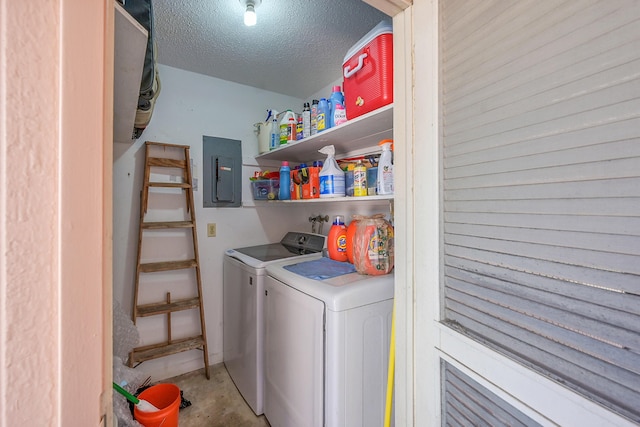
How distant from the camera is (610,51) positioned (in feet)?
1.48

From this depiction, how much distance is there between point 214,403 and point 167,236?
1351 mm

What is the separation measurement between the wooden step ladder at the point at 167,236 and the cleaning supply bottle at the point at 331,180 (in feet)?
3.97

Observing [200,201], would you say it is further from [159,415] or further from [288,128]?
[159,415]

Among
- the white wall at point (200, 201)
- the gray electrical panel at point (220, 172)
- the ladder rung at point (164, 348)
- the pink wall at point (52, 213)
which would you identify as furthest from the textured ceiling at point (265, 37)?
the ladder rung at point (164, 348)

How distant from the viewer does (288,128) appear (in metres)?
2.00

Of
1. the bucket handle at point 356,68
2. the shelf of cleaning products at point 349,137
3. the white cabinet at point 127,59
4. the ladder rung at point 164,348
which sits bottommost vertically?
the ladder rung at point 164,348

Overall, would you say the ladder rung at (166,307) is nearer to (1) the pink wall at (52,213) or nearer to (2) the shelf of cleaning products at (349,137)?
(2) the shelf of cleaning products at (349,137)

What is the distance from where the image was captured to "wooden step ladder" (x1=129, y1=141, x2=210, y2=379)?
194cm

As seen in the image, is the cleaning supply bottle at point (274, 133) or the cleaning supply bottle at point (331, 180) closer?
the cleaning supply bottle at point (331, 180)

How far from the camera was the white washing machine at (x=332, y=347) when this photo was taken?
1142 mm

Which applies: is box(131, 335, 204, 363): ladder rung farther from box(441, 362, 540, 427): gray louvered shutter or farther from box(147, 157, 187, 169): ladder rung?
box(441, 362, 540, 427): gray louvered shutter

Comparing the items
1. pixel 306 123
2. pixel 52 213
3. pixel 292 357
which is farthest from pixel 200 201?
pixel 52 213

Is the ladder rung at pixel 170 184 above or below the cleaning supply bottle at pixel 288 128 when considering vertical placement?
below

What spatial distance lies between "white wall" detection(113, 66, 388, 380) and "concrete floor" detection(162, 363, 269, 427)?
13 cm
